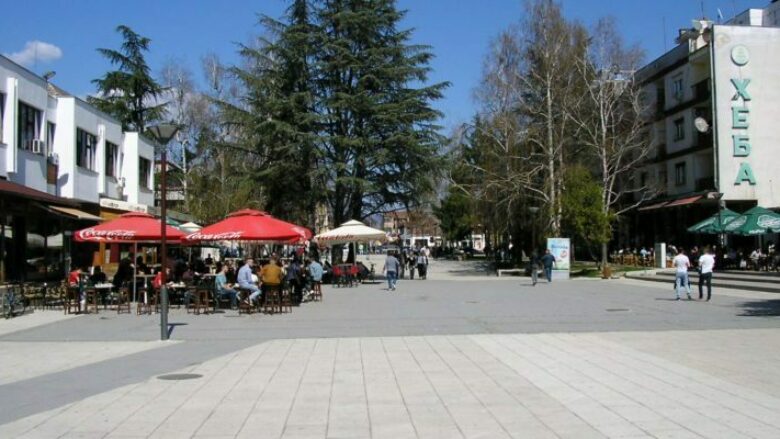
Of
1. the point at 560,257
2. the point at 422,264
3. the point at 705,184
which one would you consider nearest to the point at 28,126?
the point at 422,264

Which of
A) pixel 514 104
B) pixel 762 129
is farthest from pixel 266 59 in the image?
pixel 762 129

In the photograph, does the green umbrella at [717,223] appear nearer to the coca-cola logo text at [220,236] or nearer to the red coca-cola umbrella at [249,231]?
the red coca-cola umbrella at [249,231]

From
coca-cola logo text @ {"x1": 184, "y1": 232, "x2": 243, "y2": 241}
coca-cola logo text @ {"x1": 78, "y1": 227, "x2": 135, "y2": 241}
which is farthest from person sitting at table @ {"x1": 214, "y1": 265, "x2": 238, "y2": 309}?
coca-cola logo text @ {"x1": 78, "y1": 227, "x2": 135, "y2": 241}

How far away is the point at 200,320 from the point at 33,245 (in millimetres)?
12500

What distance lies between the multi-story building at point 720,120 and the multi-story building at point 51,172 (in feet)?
112

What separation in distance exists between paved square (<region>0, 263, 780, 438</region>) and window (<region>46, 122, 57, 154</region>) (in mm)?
13473

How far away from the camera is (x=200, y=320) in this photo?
1873cm

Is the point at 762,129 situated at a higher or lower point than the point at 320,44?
lower

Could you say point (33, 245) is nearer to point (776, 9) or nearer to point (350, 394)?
point (350, 394)

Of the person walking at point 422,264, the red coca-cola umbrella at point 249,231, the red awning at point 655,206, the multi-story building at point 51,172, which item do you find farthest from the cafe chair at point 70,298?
the red awning at point 655,206

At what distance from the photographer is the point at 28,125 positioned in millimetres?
27625

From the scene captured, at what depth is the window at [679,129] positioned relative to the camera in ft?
163

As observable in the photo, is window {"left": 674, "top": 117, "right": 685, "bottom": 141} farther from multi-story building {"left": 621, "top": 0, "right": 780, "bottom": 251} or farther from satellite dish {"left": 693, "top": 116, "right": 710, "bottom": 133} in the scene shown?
satellite dish {"left": 693, "top": 116, "right": 710, "bottom": 133}

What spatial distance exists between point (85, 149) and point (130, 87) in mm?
16871
